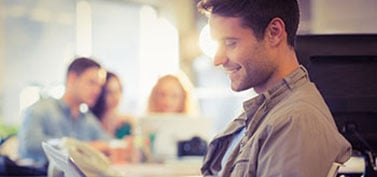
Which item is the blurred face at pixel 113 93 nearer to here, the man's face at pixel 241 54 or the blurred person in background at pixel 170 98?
the blurred person in background at pixel 170 98

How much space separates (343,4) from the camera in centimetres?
363

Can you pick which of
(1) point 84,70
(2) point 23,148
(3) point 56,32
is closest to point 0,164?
(2) point 23,148

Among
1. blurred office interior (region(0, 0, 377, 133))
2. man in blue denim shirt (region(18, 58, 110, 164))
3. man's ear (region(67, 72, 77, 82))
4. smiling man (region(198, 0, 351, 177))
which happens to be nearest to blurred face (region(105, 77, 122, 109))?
man in blue denim shirt (region(18, 58, 110, 164))

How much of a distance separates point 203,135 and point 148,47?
2.47m

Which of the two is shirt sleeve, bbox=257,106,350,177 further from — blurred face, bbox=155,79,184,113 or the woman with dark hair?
blurred face, bbox=155,79,184,113

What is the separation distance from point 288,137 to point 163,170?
236 cm

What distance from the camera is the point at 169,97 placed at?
5.02 meters

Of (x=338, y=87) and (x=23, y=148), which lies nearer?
(x=338, y=87)

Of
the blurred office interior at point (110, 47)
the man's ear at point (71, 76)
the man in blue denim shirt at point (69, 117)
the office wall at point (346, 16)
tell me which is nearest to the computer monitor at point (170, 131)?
the man in blue denim shirt at point (69, 117)

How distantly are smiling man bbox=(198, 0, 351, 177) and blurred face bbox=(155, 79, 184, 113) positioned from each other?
135 inches

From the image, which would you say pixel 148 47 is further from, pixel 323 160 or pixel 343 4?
pixel 323 160

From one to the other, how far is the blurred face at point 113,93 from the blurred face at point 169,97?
350mm

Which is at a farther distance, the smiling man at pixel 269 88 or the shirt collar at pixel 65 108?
the shirt collar at pixel 65 108

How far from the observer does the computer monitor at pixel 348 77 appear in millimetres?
1906
